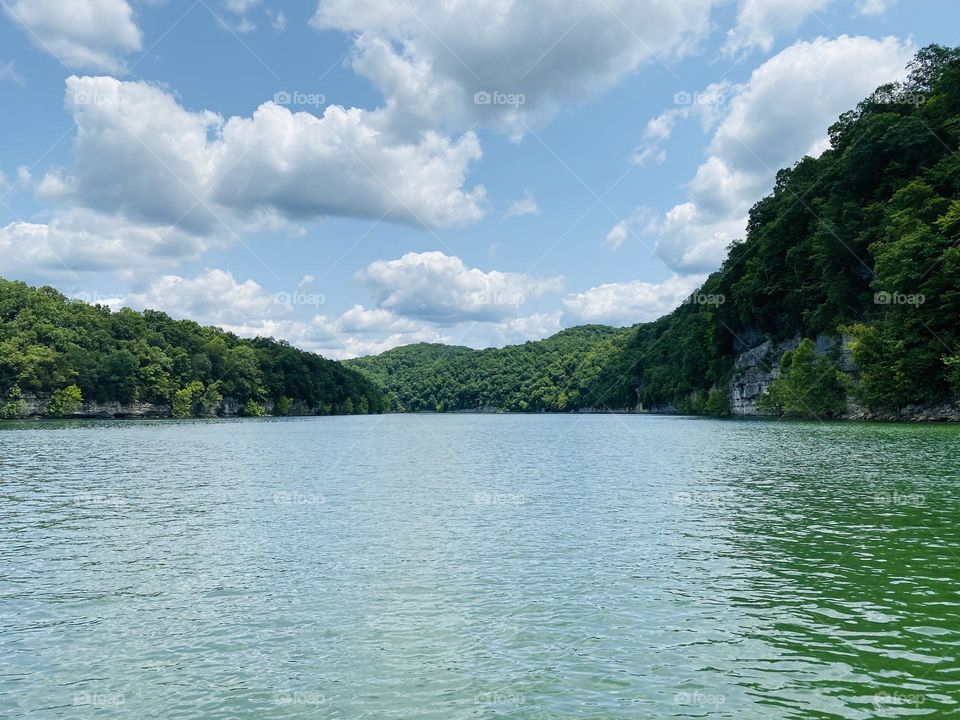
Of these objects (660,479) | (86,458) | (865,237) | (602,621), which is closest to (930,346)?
(865,237)

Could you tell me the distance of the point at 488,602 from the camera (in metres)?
15.9

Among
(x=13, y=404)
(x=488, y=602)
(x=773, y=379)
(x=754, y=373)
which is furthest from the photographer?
(x=13, y=404)

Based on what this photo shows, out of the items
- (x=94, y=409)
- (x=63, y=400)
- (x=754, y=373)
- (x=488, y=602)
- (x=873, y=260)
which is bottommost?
(x=488, y=602)

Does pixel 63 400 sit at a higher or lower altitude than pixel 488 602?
higher

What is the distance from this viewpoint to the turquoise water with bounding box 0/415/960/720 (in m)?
11.0

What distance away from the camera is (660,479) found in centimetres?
3903

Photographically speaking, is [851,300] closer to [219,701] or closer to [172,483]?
[172,483]

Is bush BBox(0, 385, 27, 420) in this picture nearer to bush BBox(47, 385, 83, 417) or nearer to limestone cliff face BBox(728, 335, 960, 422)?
bush BBox(47, 385, 83, 417)

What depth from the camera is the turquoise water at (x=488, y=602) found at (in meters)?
11.0

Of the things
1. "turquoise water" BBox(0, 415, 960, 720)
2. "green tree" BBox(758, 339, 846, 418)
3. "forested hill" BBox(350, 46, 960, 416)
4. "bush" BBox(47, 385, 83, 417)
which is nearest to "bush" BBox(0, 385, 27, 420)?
"bush" BBox(47, 385, 83, 417)

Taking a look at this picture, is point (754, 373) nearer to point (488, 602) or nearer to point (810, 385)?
point (810, 385)

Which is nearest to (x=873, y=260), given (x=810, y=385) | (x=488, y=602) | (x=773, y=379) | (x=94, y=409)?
(x=810, y=385)

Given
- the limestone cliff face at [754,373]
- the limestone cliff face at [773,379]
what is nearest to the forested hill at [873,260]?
the limestone cliff face at [773,379]

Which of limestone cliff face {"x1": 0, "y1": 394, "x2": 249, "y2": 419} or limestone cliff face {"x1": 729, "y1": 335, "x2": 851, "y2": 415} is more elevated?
limestone cliff face {"x1": 729, "y1": 335, "x2": 851, "y2": 415}
